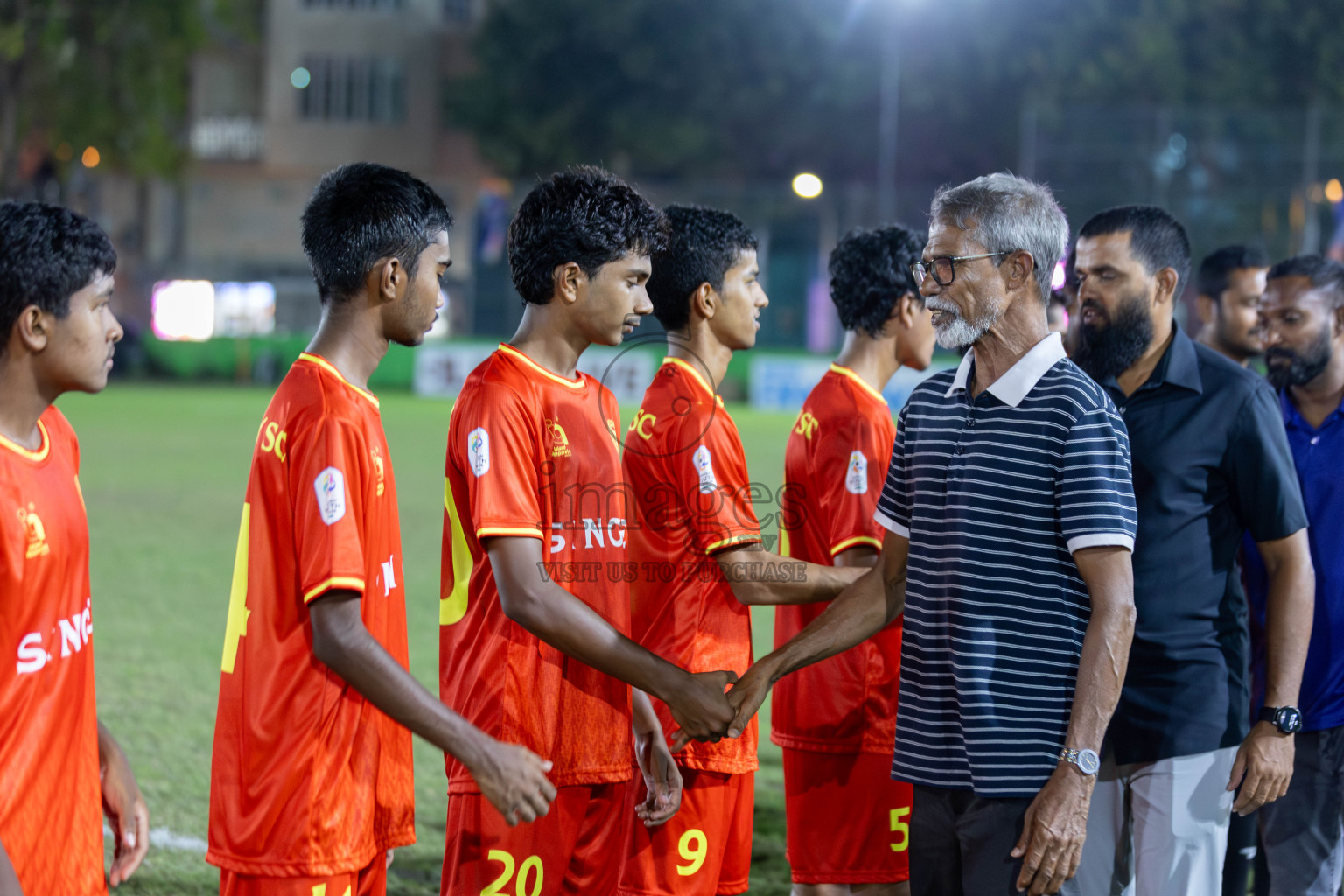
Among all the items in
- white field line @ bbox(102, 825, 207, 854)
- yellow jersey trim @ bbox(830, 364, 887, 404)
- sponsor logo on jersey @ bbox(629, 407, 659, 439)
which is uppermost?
yellow jersey trim @ bbox(830, 364, 887, 404)

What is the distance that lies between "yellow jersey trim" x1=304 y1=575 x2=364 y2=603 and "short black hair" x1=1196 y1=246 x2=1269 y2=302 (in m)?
5.05

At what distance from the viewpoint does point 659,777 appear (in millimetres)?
3568

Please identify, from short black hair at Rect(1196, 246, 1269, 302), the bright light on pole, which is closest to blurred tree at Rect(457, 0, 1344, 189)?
the bright light on pole

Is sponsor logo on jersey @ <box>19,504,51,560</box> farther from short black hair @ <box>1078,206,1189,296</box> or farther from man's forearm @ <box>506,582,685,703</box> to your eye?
short black hair @ <box>1078,206,1189,296</box>

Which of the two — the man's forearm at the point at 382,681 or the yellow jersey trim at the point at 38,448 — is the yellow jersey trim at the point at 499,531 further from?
the yellow jersey trim at the point at 38,448

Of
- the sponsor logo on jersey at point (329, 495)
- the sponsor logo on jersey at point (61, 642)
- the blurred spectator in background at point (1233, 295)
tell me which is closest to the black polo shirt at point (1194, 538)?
the sponsor logo on jersey at point (329, 495)

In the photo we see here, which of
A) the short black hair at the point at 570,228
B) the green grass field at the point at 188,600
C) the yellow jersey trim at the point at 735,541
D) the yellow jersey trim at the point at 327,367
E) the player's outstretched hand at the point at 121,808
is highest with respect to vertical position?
the short black hair at the point at 570,228

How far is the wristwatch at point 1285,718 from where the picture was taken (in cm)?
354

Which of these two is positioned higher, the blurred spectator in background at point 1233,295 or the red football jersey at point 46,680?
the blurred spectator in background at point 1233,295

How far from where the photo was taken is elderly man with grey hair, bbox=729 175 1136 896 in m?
2.81

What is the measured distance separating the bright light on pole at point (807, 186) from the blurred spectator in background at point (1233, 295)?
28351 mm

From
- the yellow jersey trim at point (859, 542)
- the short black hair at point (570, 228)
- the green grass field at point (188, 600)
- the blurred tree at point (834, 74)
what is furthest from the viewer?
the blurred tree at point (834, 74)

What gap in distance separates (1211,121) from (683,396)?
28049mm

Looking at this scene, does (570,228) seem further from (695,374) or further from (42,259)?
(42,259)
